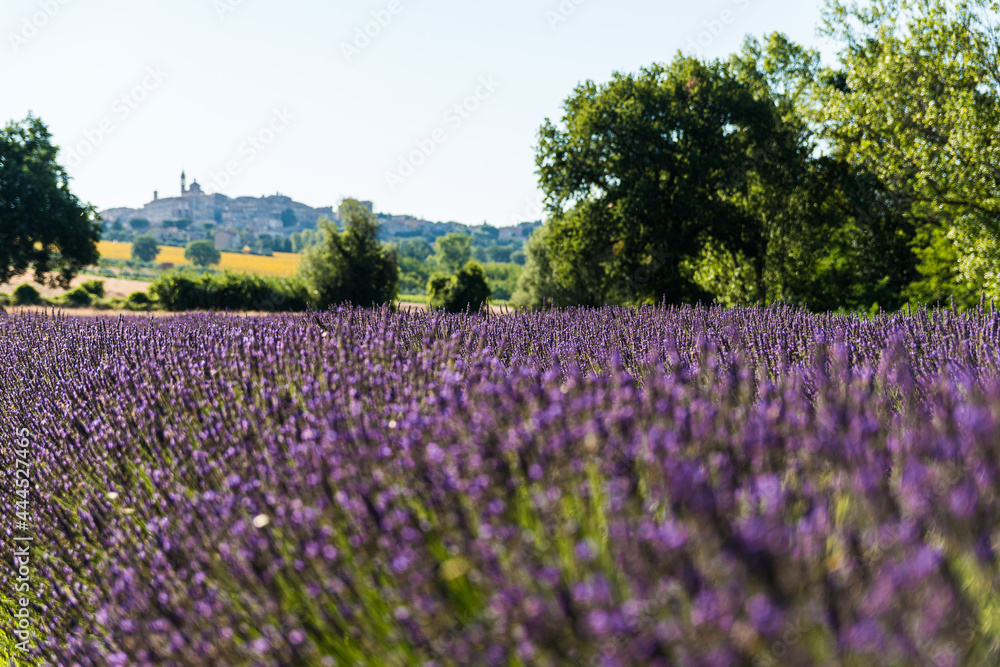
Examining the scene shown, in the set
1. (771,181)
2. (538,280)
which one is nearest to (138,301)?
(538,280)

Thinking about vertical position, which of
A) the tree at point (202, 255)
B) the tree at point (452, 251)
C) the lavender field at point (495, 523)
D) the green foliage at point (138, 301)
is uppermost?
the tree at point (452, 251)

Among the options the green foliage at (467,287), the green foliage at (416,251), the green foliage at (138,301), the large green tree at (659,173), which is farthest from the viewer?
the green foliage at (416,251)

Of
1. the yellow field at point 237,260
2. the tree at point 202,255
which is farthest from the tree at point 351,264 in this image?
the tree at point 202,255

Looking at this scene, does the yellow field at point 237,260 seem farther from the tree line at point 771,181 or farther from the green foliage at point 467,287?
the tree line at point 771,181

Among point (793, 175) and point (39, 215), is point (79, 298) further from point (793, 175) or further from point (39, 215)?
point (793, 175)

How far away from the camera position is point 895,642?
3.09 ft

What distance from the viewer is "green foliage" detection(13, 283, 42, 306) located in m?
38.6

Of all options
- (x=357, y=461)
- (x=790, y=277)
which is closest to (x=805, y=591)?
(x=357, y=461)

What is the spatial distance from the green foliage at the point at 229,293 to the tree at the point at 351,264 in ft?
5.10

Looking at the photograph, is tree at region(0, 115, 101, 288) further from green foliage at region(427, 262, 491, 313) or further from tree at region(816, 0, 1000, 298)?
tree at region(816, 0, 1000, 298)

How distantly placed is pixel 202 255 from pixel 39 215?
10235 cm

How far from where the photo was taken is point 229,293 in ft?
123

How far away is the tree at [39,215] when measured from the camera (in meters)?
31.1

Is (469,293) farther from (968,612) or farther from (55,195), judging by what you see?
(968,612)
